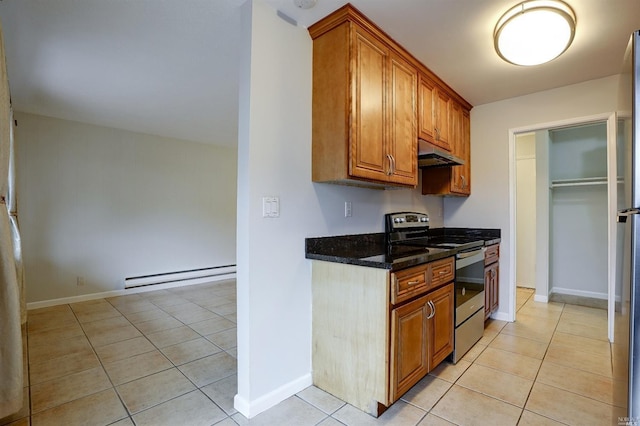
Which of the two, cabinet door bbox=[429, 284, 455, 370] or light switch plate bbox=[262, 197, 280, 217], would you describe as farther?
cabinet door bbox=[429, 284, 455, 370]

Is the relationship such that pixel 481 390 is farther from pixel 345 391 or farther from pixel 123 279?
pixel 123 279

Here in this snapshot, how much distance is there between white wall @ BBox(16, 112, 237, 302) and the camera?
12.4 feet

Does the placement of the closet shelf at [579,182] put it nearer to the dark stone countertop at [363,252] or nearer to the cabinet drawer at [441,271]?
the dark stone countertop at [363,252]

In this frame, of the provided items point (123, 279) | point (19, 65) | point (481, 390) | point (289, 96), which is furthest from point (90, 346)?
point (481, 390)

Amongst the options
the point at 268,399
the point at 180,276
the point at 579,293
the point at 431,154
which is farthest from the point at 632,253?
the point at 180,276

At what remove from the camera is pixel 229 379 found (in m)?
2.13

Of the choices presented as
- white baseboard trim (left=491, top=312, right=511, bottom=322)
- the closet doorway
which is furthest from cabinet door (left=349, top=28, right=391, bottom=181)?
the closet doorway

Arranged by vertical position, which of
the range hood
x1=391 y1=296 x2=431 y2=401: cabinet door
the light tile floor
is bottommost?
the light tile floor

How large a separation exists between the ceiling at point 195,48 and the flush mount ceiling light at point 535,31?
0.07 m

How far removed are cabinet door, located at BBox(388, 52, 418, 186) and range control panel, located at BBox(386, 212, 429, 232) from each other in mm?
474

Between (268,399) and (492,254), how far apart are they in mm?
2602

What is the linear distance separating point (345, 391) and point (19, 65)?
3.60 metres

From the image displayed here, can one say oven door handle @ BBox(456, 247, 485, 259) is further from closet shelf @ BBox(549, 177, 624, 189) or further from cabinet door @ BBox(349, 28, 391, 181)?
closet shelf @ BBox(549, 177, 624, 189)

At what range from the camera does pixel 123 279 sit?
4.42 m
